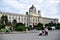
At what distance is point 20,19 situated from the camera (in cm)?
3950

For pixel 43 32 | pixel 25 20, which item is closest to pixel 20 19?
pixel 25 20

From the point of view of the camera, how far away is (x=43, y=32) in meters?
10.1

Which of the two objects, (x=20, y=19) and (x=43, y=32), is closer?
(x=43, y=32)

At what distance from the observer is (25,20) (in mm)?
38500

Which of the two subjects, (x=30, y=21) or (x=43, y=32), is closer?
(x=43, y=32)

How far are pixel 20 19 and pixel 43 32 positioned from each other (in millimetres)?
29484

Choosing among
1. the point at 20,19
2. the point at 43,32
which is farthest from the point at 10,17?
the point at 43,32

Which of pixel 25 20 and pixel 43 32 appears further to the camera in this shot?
pixel 25 20

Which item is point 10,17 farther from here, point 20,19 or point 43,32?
point 43,32

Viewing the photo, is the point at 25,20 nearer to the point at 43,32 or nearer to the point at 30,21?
the point at 30,21

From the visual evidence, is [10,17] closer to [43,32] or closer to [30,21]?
[30,21]

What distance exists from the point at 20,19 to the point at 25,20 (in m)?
1.40

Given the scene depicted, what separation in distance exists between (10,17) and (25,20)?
297 cm

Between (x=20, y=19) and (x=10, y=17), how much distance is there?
2.85 meters
